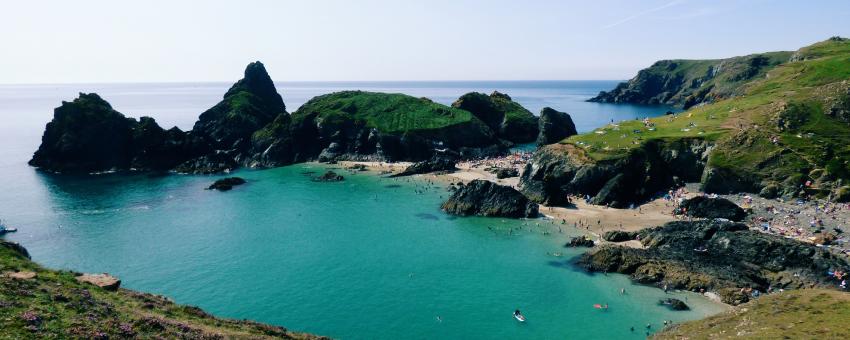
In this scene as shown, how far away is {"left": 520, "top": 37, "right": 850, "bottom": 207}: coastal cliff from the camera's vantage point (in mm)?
78500

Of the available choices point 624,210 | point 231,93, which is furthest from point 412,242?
point 231,93

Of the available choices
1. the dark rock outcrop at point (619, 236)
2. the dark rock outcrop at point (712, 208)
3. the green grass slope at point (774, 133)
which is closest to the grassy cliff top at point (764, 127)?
the green grass slope at point (774, 133)

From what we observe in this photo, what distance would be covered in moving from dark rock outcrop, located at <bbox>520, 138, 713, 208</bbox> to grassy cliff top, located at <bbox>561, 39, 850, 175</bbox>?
7.73 ft

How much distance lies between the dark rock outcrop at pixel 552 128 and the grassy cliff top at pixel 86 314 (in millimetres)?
117774

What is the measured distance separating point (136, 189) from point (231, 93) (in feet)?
222

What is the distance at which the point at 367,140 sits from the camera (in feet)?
447

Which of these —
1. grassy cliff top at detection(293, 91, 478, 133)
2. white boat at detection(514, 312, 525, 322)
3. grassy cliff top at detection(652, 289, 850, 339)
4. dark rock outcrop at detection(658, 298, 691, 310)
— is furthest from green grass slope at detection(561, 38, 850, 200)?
grassy cliff top at detection(293, 91, 478, 133)

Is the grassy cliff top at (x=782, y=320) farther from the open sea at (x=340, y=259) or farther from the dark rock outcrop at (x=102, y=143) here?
the dark rock outcrop at (x=102, y=143)

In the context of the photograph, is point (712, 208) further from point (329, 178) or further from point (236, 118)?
point (236, 118)

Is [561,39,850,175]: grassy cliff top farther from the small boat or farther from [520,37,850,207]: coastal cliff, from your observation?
the small boat

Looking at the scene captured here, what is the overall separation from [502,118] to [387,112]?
1637 inches

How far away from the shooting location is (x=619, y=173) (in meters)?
84.0

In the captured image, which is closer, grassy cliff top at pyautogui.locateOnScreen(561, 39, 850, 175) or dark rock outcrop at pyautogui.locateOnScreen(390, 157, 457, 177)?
grassy cliff top at pyautogui.locateOnScreen(561, 39, 850, 175)

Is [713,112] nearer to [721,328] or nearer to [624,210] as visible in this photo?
[624,210]
